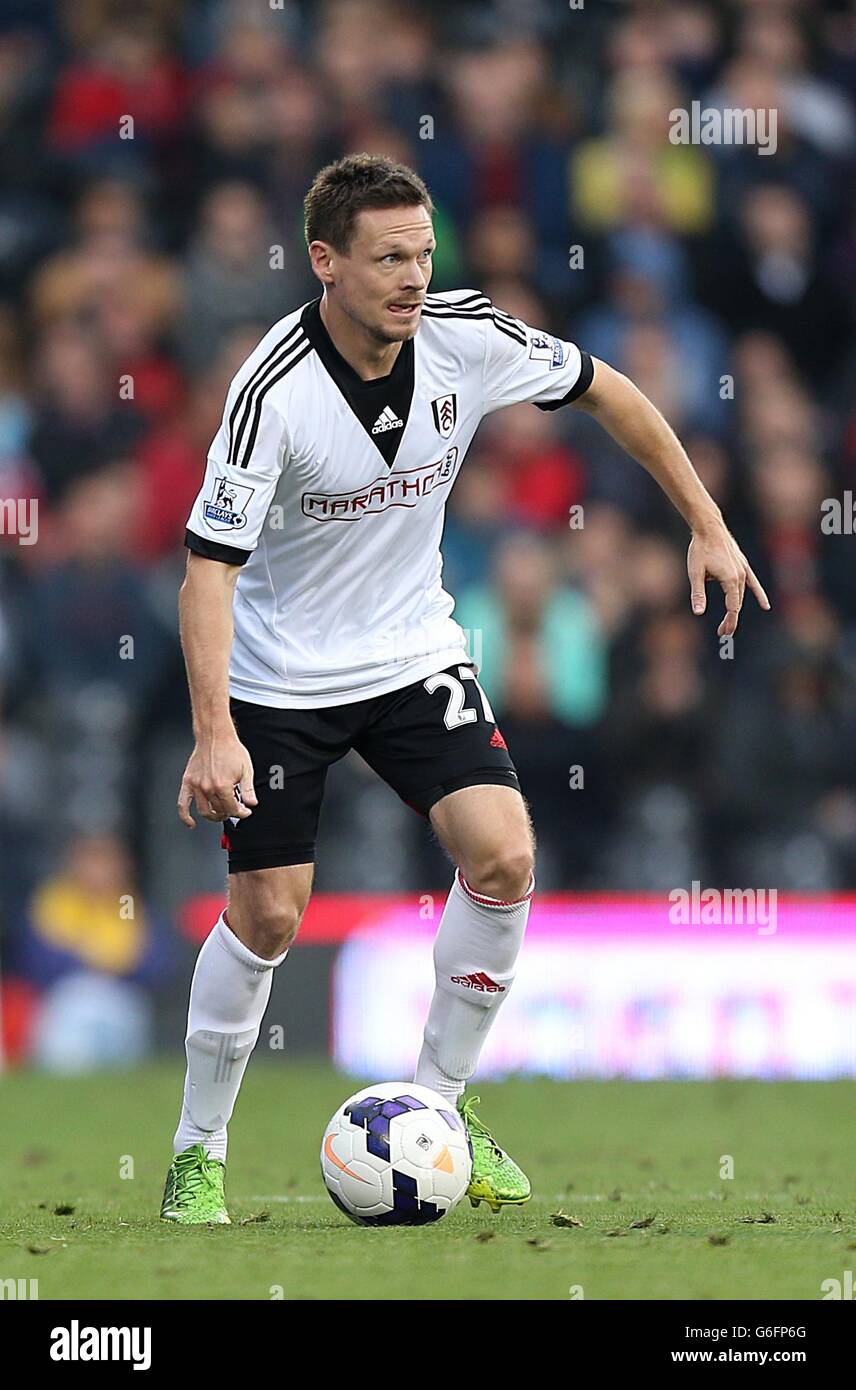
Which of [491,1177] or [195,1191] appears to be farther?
[491,1177]

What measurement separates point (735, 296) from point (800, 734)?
122 inches

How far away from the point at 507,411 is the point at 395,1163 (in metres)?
7.49

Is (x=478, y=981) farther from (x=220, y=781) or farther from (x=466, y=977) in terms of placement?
(x=220, y=781)

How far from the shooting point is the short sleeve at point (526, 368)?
6.47 metres

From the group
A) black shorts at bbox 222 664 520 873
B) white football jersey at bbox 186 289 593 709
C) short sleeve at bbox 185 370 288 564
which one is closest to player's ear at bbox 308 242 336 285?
white football jersey at bbox 186 289 593 709

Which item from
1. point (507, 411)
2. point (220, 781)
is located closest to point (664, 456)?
point (220, 781)

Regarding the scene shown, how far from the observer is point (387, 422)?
20.4 feet

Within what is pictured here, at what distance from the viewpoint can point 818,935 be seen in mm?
10953

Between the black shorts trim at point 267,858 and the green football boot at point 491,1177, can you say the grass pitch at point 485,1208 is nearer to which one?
the green football boot at point 491,1177

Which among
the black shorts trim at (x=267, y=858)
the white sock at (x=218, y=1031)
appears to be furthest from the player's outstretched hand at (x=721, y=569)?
the white sock at (x=218, y=1031)

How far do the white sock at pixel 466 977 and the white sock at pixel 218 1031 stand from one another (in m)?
0.47

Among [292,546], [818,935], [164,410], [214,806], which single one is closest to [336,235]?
[292,546]

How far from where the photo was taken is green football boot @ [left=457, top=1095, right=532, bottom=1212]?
6324 millimetres
